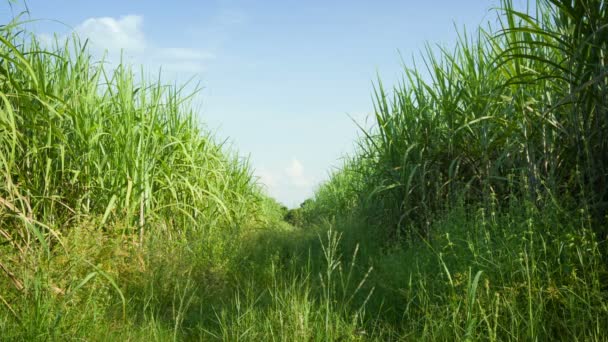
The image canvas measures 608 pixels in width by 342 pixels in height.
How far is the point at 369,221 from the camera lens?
5109 mm

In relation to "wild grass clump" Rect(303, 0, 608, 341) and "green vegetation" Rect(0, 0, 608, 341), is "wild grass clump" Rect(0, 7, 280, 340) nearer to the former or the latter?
"green vegetation" Rect(0, 0, 608, 341)

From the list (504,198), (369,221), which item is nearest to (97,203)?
(369,221)

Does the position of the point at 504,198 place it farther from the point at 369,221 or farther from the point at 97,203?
the point at 97,203

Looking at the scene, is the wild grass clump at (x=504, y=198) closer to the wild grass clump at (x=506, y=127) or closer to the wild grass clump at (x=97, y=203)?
the wild grass clump at (x=506, y=127)

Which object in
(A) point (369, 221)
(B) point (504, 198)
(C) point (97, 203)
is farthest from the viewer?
(A) point (369, 221)

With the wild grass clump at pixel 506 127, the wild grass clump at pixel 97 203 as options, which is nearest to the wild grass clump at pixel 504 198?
the wild grass clump at pixel 506 127

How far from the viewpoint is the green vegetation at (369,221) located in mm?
2609

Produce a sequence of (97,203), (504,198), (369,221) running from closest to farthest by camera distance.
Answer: (504,198) → (97,203) → (369,221)

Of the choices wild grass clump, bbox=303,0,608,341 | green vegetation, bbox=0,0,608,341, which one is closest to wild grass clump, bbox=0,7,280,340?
green vegetation, bbox=0,0,608,341

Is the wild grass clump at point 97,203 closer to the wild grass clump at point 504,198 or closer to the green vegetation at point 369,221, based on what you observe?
the green vegetation at point 369,221

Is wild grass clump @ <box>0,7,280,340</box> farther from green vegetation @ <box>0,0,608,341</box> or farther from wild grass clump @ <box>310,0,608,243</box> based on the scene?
wild grass clump @ <box>310,0,608,243</box>

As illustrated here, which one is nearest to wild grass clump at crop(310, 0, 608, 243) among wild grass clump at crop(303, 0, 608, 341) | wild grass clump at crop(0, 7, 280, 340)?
wild grass clump at crop(303, 0, 608, 341)

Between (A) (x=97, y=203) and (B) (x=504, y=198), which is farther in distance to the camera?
(A) (x=97, y=203)

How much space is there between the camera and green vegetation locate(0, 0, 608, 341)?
261 centimetres
